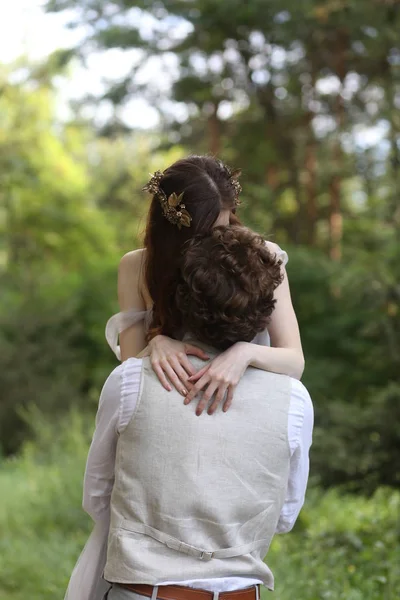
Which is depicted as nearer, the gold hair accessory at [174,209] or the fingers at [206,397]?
the fingers at [206,397]

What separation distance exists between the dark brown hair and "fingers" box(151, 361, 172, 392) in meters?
0.27

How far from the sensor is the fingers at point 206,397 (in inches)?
76.9

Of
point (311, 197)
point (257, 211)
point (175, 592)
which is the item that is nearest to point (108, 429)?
point (175, 592)

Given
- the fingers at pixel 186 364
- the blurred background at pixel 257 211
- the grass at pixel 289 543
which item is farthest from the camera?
the blurred background at pixel 257 211

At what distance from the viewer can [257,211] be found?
14039 mm

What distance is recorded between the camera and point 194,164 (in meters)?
2.38

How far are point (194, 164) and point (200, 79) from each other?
1287 centimetres

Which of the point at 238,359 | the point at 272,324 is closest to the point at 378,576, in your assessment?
the point at 272,324

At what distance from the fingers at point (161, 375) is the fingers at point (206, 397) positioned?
0.08 meters

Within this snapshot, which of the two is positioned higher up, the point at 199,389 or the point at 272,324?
the point at 199,389

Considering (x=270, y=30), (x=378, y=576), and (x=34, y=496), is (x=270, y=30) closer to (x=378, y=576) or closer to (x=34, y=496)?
(x=34, y=496)

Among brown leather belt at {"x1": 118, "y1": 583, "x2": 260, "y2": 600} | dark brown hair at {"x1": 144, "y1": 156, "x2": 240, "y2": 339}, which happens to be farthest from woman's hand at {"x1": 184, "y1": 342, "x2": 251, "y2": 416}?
brown leather belt at {"x1": 118, "y1": 583, "x2": 260, "y2": 600}

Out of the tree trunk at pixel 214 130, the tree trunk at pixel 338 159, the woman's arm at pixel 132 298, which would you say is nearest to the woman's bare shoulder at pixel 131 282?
the woman's arm at pixel 132 298

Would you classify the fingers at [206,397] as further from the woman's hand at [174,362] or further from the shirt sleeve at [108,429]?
the shirt sleeve at [108,429]
